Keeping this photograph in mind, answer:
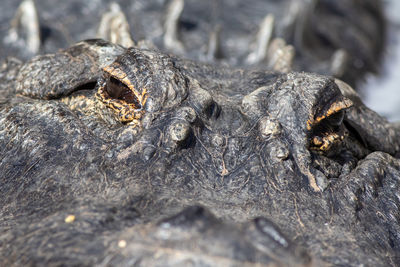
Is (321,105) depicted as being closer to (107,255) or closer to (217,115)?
(217,115)

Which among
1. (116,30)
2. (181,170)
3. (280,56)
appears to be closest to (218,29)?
(280,56)

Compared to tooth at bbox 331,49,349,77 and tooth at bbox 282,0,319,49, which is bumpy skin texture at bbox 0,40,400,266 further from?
tooth at bbox 282,0,319,49

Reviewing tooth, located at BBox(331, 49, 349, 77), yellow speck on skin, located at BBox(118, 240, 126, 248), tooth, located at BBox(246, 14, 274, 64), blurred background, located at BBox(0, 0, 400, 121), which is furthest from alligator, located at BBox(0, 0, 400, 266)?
tooth, located at BBox(331, 49, 349, 77)

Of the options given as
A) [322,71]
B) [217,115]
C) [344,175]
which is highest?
[217,115]

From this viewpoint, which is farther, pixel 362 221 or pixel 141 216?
pixel 362 221

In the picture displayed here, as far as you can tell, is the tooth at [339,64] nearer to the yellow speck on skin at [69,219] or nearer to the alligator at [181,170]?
the alligator at [181,170]

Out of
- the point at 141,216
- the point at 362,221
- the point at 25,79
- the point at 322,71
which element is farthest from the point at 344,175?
the point at 322,71
